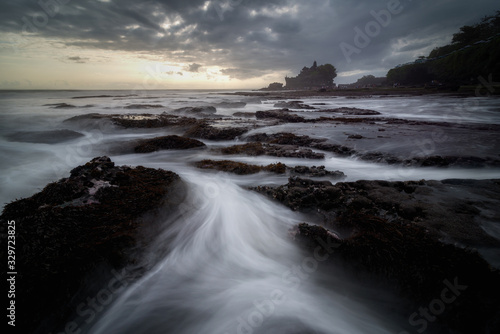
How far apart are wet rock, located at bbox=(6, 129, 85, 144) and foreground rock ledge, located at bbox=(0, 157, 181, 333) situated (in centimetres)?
887

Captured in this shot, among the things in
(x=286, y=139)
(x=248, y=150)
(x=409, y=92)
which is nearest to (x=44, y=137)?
(x=248, y=150)

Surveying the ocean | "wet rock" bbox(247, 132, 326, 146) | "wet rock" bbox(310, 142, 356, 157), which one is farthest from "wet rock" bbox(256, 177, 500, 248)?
"wet rock" bbox(247, 132, 326, 146)

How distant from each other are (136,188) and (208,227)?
1433mm

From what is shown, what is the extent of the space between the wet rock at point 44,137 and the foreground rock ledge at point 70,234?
8.87m

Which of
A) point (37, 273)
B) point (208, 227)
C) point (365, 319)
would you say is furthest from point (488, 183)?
point (37, 273)

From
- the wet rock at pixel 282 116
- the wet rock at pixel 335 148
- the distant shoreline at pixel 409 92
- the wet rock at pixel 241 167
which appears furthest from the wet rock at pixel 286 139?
the distant shoreline at pixel 409 92

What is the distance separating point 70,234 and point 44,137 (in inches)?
447

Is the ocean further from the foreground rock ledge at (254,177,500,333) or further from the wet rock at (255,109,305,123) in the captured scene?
the wet rock at (255,109,305,123)

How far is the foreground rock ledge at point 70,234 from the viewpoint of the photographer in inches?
84.0

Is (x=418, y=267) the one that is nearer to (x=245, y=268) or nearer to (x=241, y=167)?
(x=245, y=268)

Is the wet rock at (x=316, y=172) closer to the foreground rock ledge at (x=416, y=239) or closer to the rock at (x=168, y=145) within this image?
the foreground rock ledge at (x=416, y=239)

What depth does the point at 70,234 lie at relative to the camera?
8.55ft

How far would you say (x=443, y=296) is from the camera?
220 centimetres

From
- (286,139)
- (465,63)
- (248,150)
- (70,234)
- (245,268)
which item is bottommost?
(245,268)
